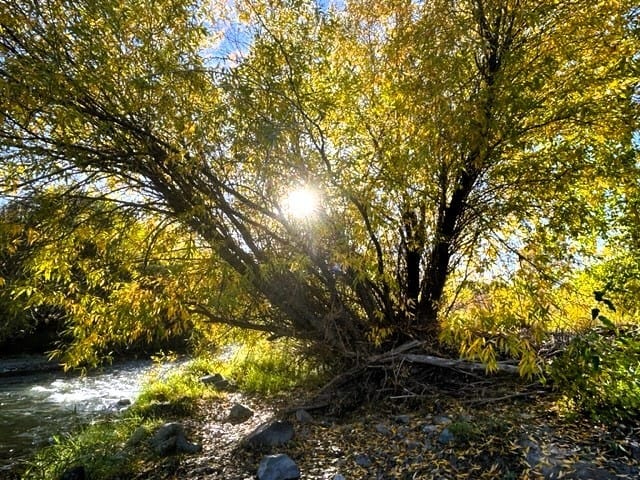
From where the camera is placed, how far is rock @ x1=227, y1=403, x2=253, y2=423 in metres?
6.23

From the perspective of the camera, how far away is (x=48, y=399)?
969cm

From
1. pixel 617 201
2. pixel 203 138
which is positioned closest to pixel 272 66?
pixel 203 138

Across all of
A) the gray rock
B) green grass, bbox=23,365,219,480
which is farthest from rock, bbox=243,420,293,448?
the gray rock

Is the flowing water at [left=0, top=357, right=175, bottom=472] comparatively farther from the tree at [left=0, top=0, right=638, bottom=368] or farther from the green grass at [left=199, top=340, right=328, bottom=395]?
the tree at [left=0, top=0, right=638, bottom=368]

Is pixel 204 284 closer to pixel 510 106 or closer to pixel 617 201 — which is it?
pixel 510 106

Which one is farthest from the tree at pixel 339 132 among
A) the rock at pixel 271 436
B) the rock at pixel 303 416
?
the rock at pixel 271 436

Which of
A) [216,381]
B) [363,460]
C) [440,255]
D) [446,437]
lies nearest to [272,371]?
[216,381]

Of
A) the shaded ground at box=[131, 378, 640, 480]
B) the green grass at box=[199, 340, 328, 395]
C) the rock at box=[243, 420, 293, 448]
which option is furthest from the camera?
the green grass at box=[199, 340, 328, 395]

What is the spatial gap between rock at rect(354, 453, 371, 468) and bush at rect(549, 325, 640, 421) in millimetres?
1771

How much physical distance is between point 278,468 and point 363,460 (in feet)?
2.46

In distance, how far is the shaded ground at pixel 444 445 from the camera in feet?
10.8

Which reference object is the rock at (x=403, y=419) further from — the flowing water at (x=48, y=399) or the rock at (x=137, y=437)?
the flowing water at (x=48, y=399)

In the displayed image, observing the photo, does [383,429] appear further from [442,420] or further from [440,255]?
[440,255]

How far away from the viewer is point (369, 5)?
6.55m
